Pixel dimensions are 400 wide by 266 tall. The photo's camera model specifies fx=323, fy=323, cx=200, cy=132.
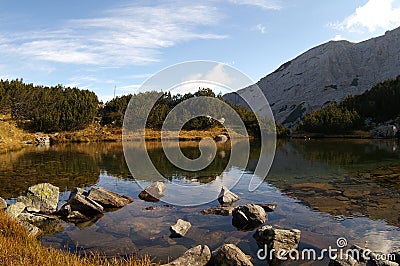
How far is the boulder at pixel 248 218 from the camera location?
488 inches

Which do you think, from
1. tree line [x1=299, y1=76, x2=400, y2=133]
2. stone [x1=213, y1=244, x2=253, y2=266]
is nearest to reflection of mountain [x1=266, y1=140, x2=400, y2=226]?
stone [x1=213, y1=244, x2=253, y2=266]

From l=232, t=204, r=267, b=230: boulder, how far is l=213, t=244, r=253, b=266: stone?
11.5 ft

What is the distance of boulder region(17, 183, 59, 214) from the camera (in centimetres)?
1443

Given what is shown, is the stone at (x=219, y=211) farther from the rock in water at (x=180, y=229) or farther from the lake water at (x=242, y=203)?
the rock in water at (x=180, y=229)

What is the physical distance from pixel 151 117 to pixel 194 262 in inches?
2666

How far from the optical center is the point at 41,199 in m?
14.8

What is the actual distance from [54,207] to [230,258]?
382 inches

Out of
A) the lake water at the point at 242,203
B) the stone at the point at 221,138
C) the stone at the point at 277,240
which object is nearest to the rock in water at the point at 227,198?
the lake water at the point at 242,203

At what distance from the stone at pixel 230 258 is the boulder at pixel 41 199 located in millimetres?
9094

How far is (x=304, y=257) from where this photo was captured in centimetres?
946

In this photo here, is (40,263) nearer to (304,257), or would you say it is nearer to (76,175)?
(304,257)

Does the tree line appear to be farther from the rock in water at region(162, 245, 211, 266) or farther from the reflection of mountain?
the rock in water at region(162, 245, 211, 266)

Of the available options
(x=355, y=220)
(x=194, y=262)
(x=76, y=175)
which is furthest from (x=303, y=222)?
(x=76, y=175)

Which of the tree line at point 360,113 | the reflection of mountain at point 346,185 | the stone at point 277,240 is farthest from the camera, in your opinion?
the tree line at point 360,113
